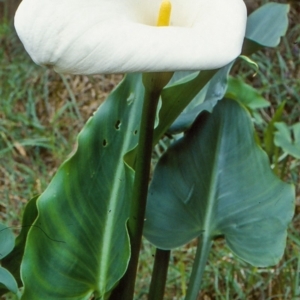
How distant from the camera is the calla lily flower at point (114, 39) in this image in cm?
53

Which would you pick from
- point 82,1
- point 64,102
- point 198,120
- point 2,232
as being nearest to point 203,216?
point 198,120

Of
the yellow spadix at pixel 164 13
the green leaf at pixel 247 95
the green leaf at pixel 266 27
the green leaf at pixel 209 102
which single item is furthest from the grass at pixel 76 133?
the yellow spadix at pixel 164 13

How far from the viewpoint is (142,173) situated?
78 cm

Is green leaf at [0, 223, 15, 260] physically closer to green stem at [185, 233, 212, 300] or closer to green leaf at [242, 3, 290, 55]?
green stem at [185, 233, 212, 300]

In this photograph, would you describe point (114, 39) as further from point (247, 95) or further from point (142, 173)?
point (247, 95)

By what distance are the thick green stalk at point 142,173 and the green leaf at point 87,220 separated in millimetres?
29

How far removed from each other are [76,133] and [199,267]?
0.86 meters

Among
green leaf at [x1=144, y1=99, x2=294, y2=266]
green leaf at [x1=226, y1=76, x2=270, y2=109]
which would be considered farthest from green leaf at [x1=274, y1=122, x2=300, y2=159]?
green leaf at [x1=144, y1=99, x2=294, y2=266]

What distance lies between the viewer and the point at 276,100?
1.76 m

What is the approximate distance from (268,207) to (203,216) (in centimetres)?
10

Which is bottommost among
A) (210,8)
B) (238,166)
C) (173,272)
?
(173,272)

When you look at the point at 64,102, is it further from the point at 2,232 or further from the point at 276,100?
the point at 2,232

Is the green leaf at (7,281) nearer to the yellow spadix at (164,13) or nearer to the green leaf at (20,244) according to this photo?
the green leaf at (20,244)

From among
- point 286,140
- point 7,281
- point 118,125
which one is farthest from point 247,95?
point 7,281
